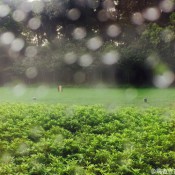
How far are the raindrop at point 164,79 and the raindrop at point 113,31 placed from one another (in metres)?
9.95

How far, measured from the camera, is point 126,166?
6.50m

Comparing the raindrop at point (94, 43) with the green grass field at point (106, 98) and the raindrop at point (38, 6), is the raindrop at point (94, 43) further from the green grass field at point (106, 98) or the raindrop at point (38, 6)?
the green grass field at point (106, 98)

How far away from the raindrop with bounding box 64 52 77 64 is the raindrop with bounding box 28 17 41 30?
8.52m

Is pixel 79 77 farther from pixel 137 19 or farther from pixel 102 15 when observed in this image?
pixel 102 15

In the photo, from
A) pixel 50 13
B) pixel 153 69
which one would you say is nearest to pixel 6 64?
pixel 50 13

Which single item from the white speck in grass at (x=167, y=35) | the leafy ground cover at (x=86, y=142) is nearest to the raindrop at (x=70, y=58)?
the white speck in grass at (x=167, y=35)

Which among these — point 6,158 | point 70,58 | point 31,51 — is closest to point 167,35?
point 70,58

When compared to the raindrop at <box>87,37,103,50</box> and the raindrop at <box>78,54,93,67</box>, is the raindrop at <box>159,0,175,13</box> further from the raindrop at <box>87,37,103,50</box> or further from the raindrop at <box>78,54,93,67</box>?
the raindrop at <box>78,54,93,67</box>

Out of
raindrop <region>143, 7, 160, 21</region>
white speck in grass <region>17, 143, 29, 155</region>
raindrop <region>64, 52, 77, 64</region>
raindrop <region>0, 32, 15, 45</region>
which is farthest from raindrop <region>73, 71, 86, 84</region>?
white speck in grass <region>17, 143, 29, 155</region>

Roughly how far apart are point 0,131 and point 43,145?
212 centimetres

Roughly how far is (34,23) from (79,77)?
34.9 feet

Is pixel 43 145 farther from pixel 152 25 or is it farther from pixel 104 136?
pixel 152 25

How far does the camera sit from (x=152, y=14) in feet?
113

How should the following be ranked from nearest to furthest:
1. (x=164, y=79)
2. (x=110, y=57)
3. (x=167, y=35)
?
(x=167, y=35) < (x=164, y=79) < (x=110, y=57)
